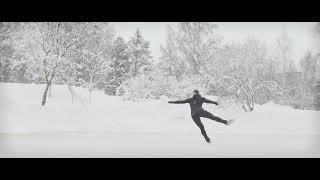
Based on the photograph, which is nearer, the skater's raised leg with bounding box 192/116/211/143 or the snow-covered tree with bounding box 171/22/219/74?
the skater's raised leg with bounding box 192/116/211/143

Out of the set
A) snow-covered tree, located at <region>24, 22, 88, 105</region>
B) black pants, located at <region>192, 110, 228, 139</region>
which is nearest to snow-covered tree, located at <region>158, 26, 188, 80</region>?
black pants, located at <region>192, 110, 228, 139</region>

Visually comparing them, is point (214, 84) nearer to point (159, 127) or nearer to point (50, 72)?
point (159, 127)

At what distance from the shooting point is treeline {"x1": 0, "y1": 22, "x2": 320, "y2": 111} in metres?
8.10

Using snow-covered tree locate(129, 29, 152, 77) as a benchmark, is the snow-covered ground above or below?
below

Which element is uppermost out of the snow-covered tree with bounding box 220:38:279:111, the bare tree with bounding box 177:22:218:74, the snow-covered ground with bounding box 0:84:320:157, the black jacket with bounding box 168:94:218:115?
the bare tree with bounding box 177:22:218:74

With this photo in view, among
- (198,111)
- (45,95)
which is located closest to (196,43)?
(198,111)

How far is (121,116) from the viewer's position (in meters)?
8.19

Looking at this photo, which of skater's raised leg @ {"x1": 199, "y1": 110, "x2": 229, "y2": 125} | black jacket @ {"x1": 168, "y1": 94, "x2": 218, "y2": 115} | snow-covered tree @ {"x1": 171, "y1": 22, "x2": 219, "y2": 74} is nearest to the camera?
skater's raised leg @ {"x1": 199, "y1": 110, "x2": 229, "y2": 125}

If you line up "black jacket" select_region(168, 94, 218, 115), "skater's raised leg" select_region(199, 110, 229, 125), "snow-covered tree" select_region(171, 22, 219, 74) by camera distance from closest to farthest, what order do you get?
1. "skater's raised leg" select_region(199, 110, 229, 125)
2. "black jacket" select_region(168, 94, 218, 115)
3. "snow-covered tree" select_region(171, 22, 219, 74)

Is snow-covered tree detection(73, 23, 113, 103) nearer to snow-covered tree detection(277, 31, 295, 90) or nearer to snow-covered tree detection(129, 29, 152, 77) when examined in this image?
snow-covered tree detection(129, 29, 152, 77)

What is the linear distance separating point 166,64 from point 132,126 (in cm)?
130
